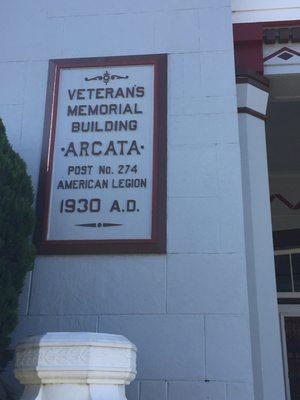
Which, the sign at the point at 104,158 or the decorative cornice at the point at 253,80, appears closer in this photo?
the sign at the point at 104,158

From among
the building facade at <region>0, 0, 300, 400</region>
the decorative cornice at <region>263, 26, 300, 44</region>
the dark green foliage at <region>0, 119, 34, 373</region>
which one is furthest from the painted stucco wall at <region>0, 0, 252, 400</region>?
the decorative cornice at <region>263, 26, 300, 44</region>

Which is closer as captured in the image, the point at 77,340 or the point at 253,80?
the point at 77,340

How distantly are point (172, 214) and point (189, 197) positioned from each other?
18 cm

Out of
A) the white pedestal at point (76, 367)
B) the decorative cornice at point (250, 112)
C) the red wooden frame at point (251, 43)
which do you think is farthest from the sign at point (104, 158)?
the white pedestal at point (76, 367)

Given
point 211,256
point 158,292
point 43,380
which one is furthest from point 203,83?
point 43,380

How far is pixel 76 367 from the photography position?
8.15 feet

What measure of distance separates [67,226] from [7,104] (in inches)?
47.5

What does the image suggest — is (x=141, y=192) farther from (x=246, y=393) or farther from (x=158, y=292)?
(x=246, y=393)

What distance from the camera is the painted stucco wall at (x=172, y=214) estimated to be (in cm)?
352

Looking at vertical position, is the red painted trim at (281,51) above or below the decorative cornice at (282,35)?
below

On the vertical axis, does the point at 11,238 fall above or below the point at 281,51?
below

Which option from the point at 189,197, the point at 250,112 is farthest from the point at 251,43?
the point at 189,197

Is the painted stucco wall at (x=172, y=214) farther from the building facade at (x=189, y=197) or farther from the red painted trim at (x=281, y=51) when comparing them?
the red painted trim at (x=281, y=51)

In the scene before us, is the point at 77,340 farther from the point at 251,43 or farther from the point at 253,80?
the point at 251,43
